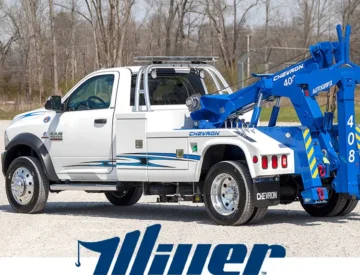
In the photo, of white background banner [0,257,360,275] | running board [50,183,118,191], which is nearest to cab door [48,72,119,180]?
running board [50,183,118,191]

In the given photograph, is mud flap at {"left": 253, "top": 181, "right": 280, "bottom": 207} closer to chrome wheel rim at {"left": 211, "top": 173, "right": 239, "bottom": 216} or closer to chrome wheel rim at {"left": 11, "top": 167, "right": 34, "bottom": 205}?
chrome wheel rim at {"left": 211, "top": 173, "right": 239, "bottom": 216}

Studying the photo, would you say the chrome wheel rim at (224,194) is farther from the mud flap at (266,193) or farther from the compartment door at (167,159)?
the compartment door at (167,159)

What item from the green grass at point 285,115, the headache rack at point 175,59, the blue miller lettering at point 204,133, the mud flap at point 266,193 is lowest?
the green grass at point 285,115

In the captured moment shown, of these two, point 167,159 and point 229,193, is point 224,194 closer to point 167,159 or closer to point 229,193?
point 229,193

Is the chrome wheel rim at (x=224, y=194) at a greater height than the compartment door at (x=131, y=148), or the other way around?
the compartment door at (x=131, y=148)

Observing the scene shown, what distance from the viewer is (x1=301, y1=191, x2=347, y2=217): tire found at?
13.2 metres

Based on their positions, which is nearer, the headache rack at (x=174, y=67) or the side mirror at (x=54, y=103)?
the headache rack at (x=174, y=67)

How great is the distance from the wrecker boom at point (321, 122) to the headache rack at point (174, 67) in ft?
5.18

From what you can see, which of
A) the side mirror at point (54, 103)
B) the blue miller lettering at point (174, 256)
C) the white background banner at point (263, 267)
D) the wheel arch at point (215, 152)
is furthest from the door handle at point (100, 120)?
the white background banner at point (263, 267)

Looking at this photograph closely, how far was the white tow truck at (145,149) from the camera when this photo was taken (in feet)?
39.7

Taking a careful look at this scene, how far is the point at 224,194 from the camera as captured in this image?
12.3m

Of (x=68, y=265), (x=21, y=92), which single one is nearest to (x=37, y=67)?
(x=21, y=92)

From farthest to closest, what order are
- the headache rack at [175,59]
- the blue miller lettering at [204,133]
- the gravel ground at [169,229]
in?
the headache rack at [175,59] → the blue miller lettering at [204,133] → the gravel ground at [169,229]

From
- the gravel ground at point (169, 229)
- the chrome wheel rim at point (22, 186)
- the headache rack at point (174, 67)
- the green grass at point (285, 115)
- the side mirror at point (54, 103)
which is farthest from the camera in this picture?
the green grass at point (285, 115)
